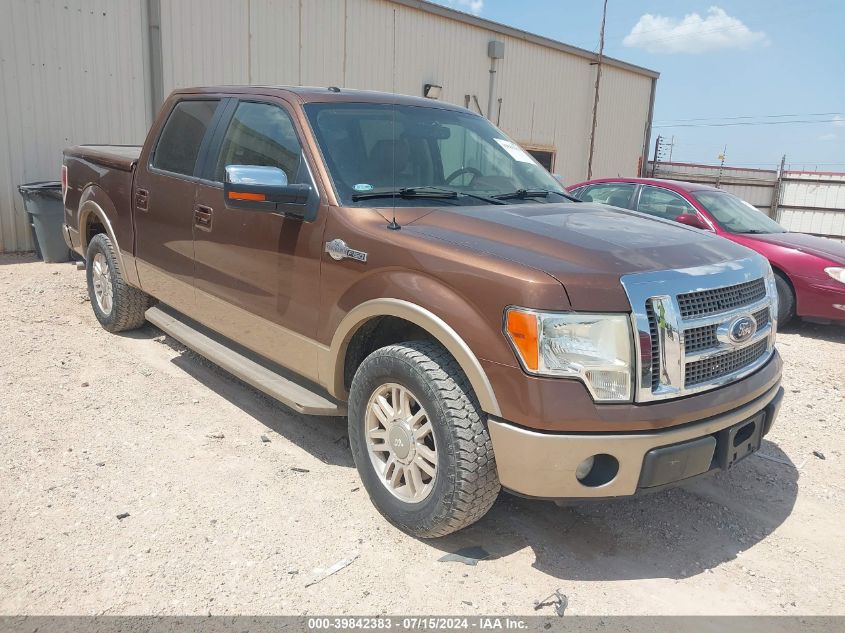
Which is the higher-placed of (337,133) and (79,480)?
(337,133)

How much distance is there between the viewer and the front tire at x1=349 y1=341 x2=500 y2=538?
2.74m

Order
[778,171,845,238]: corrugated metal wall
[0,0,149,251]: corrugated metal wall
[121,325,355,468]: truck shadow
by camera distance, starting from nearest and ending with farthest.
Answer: [121,325,355,468]: truck shadow, [0,0,149,251]: corrugated metal wall, [778,171,845,238]: corrugated metal wall

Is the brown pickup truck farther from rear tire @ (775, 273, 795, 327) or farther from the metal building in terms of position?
the metal building

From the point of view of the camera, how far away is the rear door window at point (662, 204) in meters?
8.13

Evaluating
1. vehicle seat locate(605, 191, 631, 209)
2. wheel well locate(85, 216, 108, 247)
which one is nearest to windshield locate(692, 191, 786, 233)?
vehicle seat locate(605, 191, 631, 209)

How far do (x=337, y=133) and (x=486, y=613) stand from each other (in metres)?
2.48

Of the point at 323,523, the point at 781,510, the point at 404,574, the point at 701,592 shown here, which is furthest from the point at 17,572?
the point at 781,510

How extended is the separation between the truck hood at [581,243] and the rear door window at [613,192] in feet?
17.0

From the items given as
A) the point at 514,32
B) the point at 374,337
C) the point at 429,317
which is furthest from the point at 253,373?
the point at 514,32

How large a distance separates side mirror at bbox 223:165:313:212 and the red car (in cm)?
424

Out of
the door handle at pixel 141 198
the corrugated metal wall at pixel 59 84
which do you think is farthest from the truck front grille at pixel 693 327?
the corrugated metal wall at pixel 59 84

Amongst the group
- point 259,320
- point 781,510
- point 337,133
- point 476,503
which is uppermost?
→ point 337,133

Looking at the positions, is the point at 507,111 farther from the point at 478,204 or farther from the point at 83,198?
the point at 478,204

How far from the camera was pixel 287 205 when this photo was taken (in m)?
3.45
